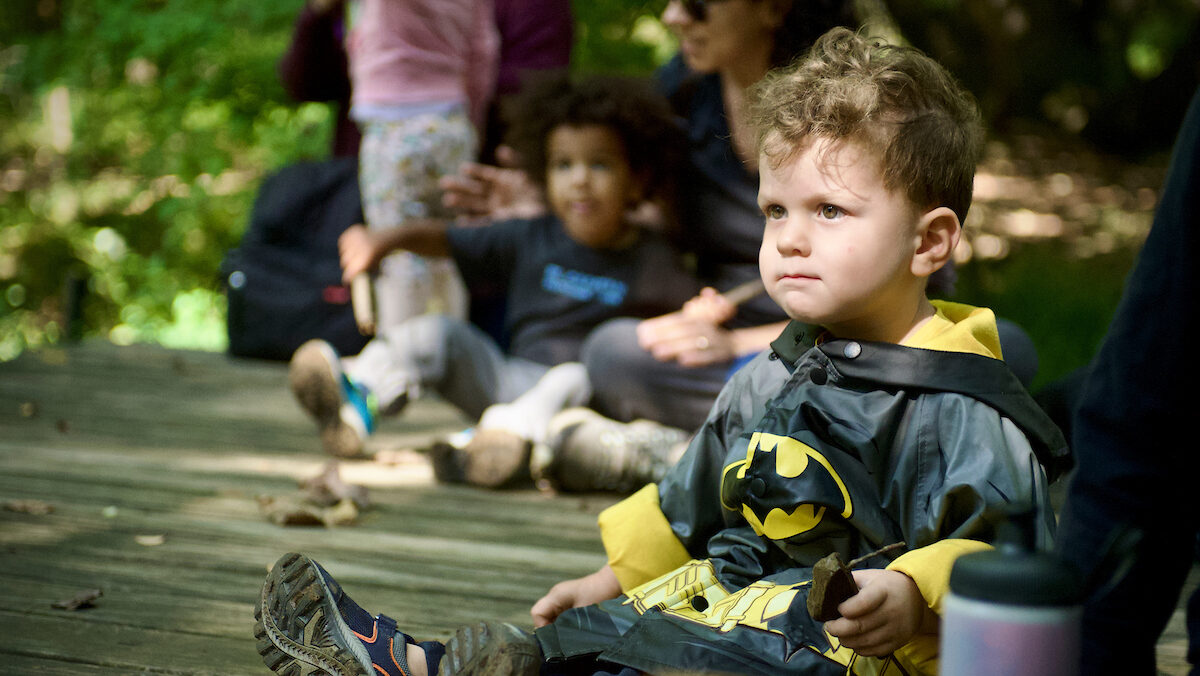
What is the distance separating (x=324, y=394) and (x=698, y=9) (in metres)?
1.39

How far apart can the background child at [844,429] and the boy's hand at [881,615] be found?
0.01 metres

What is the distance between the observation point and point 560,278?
3.33m

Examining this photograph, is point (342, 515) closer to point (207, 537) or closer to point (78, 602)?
point (207, 537)

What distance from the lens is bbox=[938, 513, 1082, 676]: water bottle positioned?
0.99 m

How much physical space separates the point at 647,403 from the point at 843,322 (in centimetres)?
153

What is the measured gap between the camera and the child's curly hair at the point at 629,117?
321cm

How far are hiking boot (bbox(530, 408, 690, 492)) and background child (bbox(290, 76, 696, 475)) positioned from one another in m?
0.20

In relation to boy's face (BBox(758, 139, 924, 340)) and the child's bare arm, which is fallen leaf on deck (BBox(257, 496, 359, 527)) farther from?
boy's face (BBox(758, 139, 924, 340))

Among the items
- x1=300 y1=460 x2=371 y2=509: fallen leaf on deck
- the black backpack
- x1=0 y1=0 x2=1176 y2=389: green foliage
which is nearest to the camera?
x1=300 y1=460 x2=371 y2=509: fallen leaf on deck

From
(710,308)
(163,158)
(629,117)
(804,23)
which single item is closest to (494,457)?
(710,308)

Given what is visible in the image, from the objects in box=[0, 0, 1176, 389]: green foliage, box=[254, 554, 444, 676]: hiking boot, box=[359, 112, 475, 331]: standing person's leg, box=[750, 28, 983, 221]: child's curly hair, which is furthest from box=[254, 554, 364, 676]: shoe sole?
box=[0, 0, 1176, 389]: green foliage

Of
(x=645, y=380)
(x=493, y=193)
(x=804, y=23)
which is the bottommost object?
(x=645, y=380)

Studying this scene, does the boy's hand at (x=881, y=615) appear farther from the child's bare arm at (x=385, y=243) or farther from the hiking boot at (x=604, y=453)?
the child's bare arm at (x=385, y=243)

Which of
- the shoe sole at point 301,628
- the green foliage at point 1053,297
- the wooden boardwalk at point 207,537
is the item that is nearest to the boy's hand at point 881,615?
the shoe sole at point 301,628
